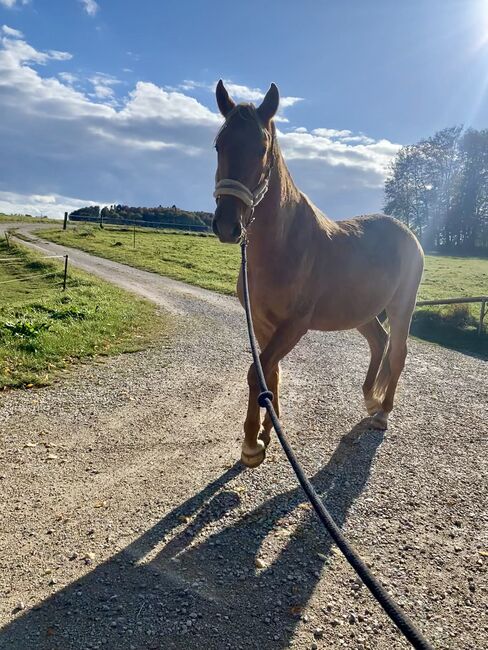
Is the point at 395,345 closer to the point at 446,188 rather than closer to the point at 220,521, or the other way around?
the point at 220,521

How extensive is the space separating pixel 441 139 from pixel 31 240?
4460 centimetres

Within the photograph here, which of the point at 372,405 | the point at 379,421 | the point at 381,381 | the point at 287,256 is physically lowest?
the point at 379,421

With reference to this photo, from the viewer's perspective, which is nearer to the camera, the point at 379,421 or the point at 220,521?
the point at 220,521

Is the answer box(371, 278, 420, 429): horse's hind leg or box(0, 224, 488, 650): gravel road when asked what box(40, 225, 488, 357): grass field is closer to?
box(0, 224, 488, 650): gravel road

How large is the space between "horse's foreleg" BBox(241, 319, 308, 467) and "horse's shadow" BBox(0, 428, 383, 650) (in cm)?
47

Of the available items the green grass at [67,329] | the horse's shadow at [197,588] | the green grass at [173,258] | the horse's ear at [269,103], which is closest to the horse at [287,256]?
the horse's ear at [269,103]

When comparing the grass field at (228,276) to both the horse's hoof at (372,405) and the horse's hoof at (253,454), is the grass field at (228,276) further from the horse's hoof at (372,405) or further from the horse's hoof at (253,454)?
the horse's hoof at (253,454)

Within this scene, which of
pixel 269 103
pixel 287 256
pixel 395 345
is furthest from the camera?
pixel 395 345

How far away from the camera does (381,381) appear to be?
18.8 ft

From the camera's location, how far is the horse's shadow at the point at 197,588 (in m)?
2.45

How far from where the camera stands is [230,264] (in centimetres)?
2728

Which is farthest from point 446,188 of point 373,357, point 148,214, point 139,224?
point 373,357

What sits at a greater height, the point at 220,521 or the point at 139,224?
the point at 139,224

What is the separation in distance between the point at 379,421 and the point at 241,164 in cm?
373
